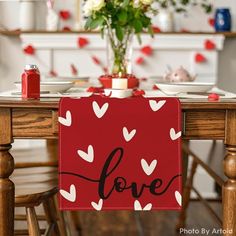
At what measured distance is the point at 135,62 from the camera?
410 cm

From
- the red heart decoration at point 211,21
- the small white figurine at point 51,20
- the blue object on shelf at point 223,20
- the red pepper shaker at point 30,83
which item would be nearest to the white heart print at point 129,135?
the red pepper shaker at point 30,83

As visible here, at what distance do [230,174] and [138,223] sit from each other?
167 cm

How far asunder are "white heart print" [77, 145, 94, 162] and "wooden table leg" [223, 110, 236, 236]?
425 millimetres

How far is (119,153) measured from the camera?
1.62 m

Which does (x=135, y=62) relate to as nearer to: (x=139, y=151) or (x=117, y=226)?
(x=117, y=226)

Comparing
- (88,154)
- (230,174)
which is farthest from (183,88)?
(88,154)

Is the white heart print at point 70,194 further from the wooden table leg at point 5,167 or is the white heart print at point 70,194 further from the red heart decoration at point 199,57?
the red heart decoration at point 199,57

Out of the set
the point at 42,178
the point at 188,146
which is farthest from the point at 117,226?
the point at 42,178

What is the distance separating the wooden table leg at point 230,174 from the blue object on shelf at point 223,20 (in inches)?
101

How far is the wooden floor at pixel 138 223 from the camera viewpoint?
307 centimetres

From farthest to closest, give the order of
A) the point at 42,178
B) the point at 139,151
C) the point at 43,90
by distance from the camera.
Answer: the point at 42,178 → the point at 43,90 → the point at 139,151

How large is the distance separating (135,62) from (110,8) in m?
1.80

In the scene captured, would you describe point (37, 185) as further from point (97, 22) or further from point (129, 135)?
point (97, 22)

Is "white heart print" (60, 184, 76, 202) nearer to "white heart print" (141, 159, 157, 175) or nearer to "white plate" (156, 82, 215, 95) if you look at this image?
"white heart print" (141, 159, 157, 175)
